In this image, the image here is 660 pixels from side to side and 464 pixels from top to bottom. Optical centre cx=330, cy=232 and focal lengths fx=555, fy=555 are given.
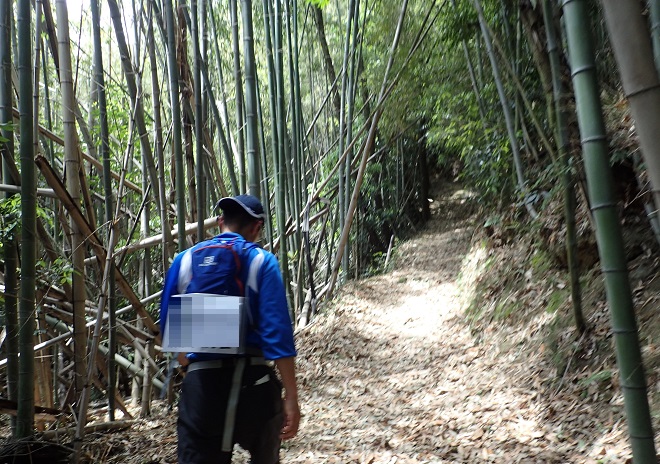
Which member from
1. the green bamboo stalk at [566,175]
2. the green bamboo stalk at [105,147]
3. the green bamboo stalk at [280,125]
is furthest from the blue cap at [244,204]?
the green bamboo stalk at [280,125]

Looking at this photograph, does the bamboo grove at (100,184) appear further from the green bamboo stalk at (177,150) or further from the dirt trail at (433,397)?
the dirt trail at (433,397)

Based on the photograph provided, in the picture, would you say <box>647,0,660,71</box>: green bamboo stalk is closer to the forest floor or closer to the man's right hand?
the forest floor

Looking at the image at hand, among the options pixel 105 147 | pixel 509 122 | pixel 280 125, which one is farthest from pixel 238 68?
pixel 509 122

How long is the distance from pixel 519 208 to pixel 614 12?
3921 mm

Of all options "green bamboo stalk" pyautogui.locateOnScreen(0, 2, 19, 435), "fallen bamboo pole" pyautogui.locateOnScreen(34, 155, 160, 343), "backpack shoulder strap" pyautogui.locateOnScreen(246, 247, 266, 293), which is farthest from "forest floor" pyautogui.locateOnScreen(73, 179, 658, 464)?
Answer: "backpack shoulder strap" pyautogui.locateOnScreen(246, 247, 266, 293)

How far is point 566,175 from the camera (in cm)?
292

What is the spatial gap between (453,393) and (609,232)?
2524 mm

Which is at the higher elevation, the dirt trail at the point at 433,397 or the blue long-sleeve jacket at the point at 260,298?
the blue long-sleeve jacket at the point at 260,298

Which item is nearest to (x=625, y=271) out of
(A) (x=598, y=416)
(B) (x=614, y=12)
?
(B) (x=614, y=12)

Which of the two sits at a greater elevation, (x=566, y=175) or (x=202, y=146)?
(x=202, y=146)

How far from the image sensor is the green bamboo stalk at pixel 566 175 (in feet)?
9.65

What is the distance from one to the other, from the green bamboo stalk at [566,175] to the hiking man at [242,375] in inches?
76.3

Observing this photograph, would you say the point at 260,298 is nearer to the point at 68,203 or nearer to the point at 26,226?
the point at 26,226

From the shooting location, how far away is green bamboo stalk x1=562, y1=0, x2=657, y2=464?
139 cm
